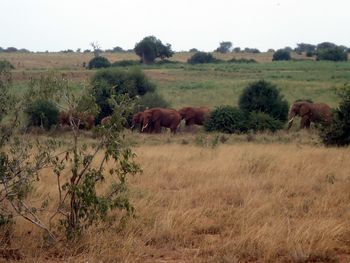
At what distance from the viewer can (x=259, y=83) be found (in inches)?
1001

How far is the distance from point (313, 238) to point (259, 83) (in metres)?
19.9

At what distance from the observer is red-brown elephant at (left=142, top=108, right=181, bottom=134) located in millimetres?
22234

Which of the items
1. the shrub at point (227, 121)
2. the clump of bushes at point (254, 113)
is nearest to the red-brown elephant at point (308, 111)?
the clump of bushes at point (254, 113)

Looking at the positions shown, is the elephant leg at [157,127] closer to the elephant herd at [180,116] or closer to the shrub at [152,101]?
the elephant herd at [180,116]

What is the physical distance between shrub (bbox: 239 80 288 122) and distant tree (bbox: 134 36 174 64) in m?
39.3

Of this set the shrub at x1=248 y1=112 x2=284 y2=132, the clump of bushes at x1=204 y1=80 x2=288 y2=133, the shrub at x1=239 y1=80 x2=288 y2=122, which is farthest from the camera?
the shrub at x1=239 y1=80 x2=288 y2=122

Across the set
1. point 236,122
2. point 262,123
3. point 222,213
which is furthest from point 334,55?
point 222,213

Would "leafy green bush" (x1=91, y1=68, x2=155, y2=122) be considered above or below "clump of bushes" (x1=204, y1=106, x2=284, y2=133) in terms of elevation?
above

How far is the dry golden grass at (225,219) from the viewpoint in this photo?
5.66 m

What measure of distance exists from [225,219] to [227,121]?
14893 mm

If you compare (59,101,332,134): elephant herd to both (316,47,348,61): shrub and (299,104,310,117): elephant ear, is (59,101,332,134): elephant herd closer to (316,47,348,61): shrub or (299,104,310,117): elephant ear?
(299,104,310,117): elephant ear

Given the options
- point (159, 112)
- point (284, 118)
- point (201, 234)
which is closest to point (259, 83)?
point (284, 118)

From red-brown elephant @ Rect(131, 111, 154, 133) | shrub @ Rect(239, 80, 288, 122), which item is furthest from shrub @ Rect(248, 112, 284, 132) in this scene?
red-brown elephant @ Rect(131, 111, 154, 133)

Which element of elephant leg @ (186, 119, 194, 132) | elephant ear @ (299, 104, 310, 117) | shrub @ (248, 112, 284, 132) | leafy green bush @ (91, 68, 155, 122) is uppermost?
leafy green bush @ (91, 68, 155, 122)
